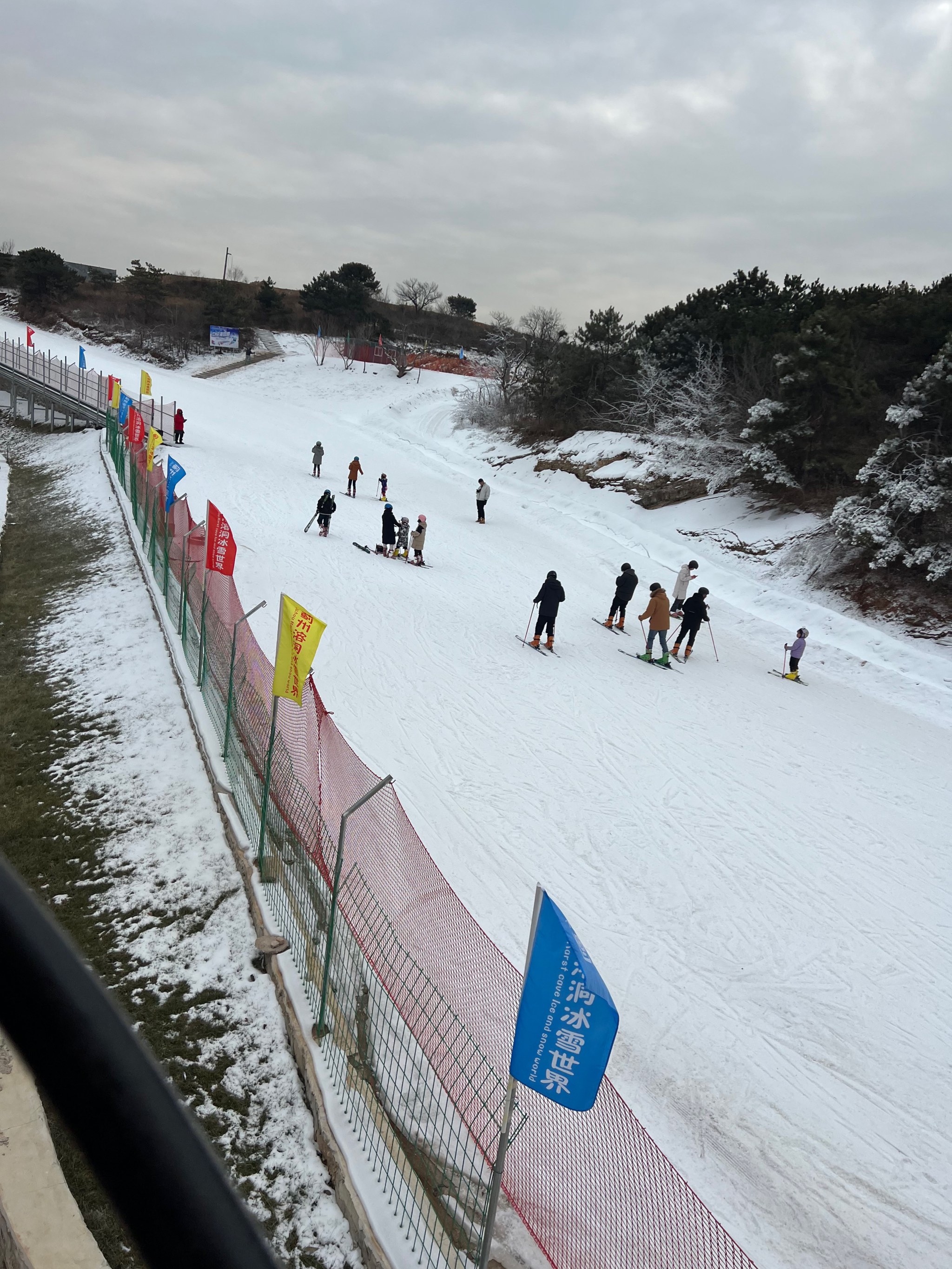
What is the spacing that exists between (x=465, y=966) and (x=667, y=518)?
23.5 metres

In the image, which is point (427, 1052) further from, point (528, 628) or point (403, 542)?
point (403, 542)

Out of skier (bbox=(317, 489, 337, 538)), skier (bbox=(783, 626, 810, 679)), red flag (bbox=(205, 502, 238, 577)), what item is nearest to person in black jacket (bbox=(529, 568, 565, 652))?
skier (bbox=(783, 626, 810, 679))

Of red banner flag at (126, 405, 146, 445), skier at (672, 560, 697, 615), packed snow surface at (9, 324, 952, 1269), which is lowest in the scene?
packed snow surface at (9, 324, 952, 1269)

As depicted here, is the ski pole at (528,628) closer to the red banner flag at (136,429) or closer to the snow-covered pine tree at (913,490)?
the snow-covered pine tree at (913,490)

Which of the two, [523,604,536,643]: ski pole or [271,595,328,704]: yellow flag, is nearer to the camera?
[271,595,328,704]: yellow flag

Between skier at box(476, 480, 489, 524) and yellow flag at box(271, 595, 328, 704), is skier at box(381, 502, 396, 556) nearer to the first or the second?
skier at box(476, 480, 489, 524)

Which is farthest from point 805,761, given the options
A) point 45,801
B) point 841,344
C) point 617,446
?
point 617,446

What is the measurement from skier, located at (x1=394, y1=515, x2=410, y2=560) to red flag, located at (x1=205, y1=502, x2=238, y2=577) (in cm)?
950

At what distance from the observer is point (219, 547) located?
439 inches

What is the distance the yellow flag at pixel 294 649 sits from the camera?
22.5 feet

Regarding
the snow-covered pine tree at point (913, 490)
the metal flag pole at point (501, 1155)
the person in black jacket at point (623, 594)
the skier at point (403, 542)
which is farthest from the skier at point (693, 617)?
the metal flag pole at point (501, 1155)

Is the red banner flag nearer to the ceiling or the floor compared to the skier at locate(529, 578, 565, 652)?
nearer to the ceiling

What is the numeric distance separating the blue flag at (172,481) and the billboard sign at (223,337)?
172 ft

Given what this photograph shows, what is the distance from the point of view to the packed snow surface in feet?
20.3
